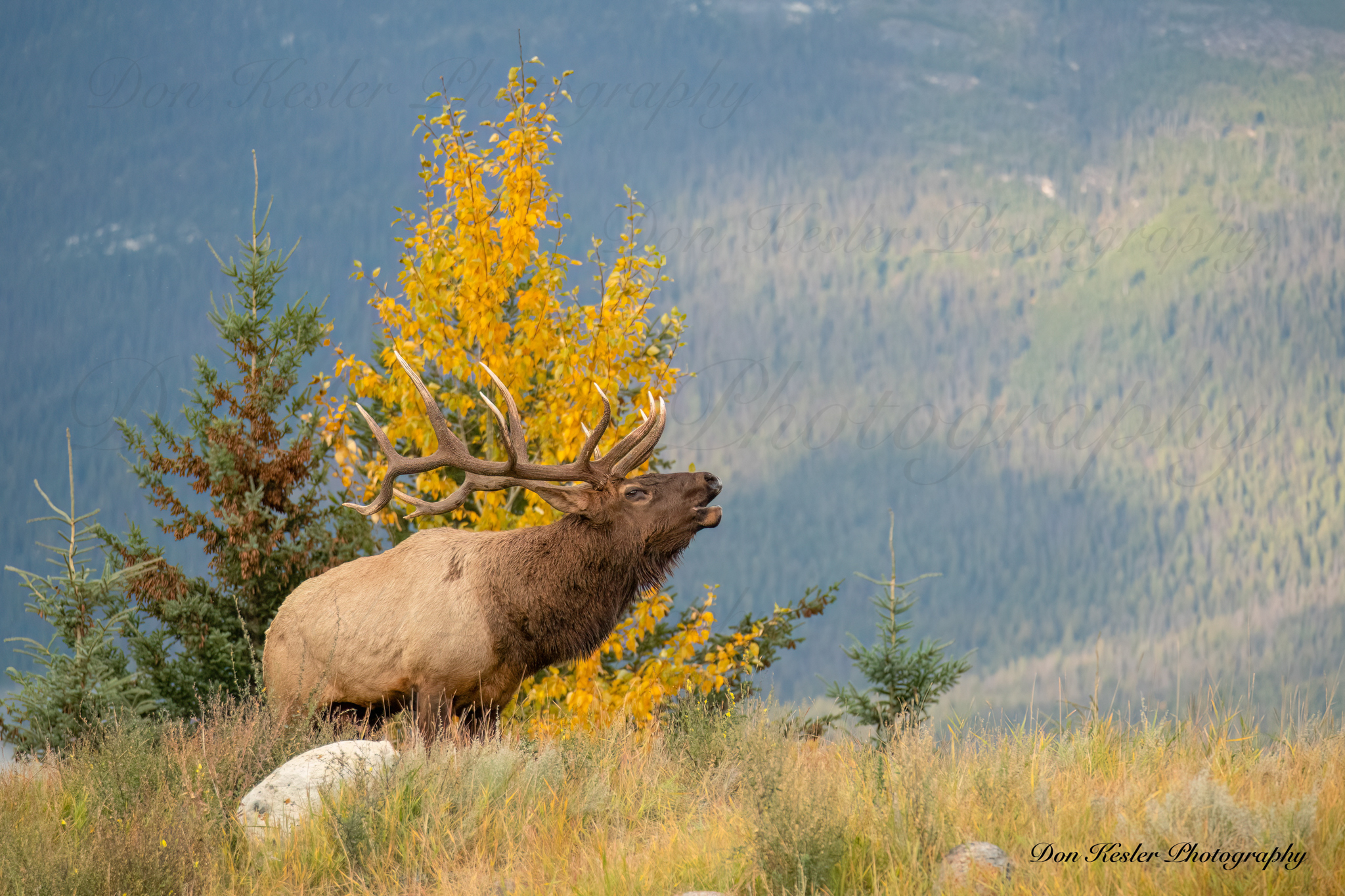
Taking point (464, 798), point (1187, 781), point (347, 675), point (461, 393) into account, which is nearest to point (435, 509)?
point (347, 675)

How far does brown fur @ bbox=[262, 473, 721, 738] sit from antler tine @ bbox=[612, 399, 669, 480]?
107 millimetres

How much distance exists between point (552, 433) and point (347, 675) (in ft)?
11.7

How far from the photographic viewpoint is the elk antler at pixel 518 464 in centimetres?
859

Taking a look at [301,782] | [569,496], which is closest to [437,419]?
[569,496]

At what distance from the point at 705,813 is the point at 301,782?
7.53ft

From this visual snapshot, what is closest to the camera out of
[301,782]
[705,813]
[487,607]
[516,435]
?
[705,813]

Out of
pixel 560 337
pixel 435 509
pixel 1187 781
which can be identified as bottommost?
pixel 1187 781

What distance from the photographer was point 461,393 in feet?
42.0

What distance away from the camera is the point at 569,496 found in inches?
337

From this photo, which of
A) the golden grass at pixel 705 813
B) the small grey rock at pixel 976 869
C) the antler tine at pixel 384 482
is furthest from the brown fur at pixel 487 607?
the small grey rock at pixel 976 869

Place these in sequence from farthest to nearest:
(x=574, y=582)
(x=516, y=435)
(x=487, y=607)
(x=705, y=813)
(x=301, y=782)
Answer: (x=516, y=435) < (x=574, y=582) < (x=487, y=607) < (x=301, y=782) < (x=705, y=813)

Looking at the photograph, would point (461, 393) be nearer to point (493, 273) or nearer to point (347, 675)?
point (493, 273)

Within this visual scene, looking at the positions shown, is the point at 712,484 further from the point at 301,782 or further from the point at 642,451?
the point at 301,782

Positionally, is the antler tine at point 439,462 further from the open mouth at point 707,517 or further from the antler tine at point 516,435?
the open mouth at point 707,517
